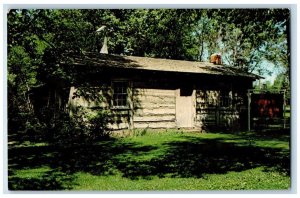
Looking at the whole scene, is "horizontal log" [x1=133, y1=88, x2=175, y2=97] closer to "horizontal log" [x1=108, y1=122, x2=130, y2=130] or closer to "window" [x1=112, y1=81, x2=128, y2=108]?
"window" [x1=112, y1=81, x2=128, y2=108]

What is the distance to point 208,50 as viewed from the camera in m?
25.9

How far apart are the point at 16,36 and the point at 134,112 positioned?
338 inches

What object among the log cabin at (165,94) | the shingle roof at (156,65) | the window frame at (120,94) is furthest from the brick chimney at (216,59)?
the window frame at (120,94)

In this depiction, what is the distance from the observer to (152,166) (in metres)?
9.42

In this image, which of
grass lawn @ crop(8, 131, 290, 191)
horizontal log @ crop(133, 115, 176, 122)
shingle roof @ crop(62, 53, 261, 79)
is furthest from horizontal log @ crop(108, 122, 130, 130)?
shingle roof @ crop(62, 53, 261, 79)

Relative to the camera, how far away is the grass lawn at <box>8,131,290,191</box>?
7.79 metres

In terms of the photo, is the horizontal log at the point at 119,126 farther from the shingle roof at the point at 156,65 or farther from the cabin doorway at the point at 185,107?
the cabin doorway at the point at 185,107

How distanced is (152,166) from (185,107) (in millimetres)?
8732

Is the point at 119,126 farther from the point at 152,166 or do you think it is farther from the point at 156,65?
the point at 152,166

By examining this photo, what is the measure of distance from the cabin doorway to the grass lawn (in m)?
3.89

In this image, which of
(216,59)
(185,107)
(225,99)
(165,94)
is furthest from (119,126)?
(216,59)

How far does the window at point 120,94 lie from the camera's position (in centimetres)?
1558

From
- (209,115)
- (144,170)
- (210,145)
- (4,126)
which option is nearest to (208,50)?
(209,115)
